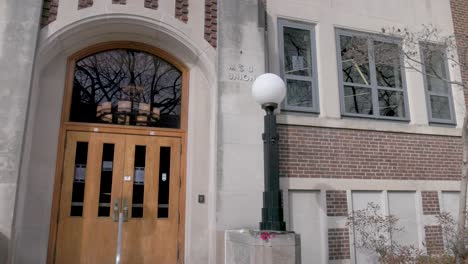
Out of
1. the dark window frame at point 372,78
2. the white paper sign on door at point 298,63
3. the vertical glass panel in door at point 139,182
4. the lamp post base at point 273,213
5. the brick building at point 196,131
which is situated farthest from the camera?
the dark window frame at point 372,78

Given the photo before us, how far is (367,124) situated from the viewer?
25.5ft

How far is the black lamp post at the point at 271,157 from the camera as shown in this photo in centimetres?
507

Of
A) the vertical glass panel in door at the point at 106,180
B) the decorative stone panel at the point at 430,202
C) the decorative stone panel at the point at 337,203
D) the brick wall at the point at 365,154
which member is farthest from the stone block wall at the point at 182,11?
the decorative stone panel at the point at 430,202

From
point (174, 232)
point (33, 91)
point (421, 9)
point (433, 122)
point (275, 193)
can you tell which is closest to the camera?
point (275, 193)

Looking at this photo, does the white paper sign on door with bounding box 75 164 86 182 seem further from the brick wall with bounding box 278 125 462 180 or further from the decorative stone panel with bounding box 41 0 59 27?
the brick wall with bounding box 278 125 462 180

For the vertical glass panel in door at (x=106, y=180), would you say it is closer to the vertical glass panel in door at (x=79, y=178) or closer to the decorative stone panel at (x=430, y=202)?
the vertical glass panel in door at (x=79, y=178)

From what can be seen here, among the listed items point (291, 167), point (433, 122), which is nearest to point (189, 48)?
point (291, 167)

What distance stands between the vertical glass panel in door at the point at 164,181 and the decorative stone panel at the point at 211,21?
2.14 meters

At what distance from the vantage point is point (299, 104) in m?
7.52

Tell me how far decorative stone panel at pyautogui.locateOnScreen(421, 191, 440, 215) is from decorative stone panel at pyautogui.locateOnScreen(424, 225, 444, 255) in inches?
11.8

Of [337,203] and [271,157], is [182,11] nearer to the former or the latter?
[271,157]

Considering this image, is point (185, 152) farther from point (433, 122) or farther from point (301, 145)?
point (433, 122)

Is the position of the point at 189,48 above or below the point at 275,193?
above

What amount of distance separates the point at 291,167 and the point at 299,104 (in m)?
1.28
